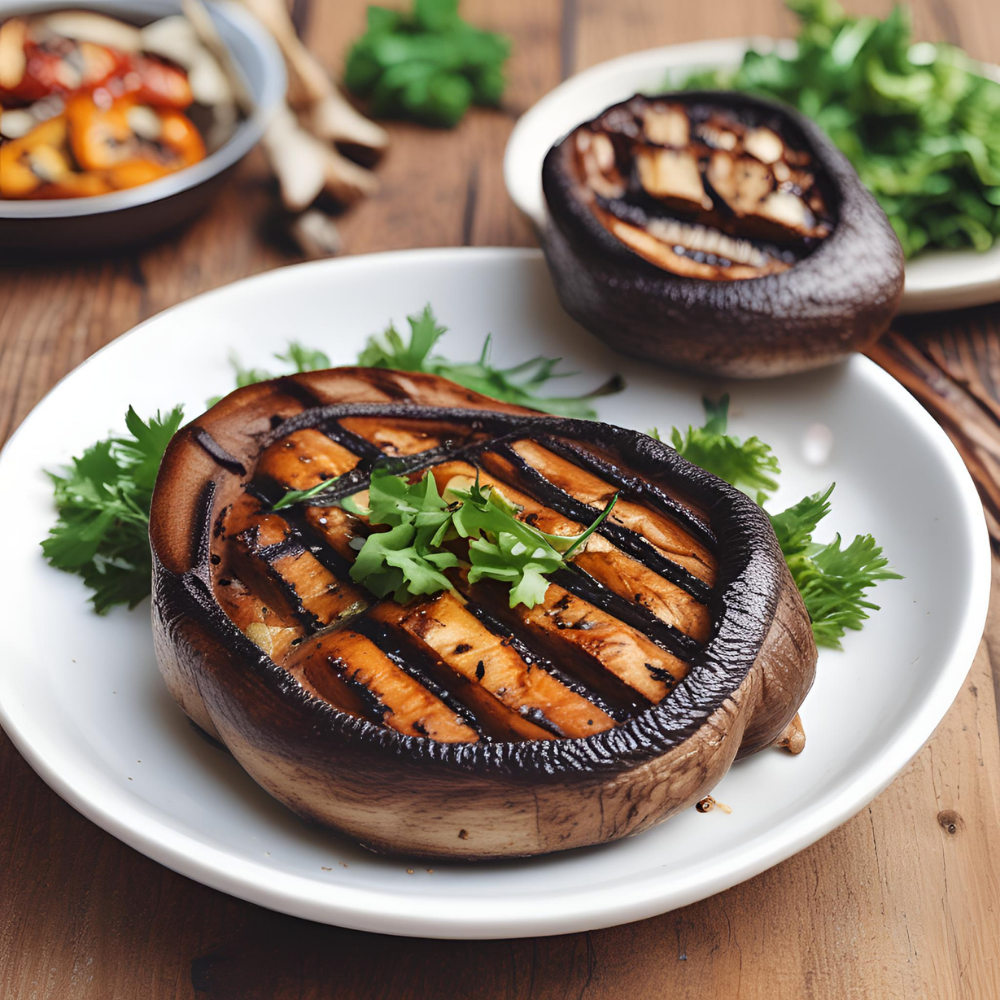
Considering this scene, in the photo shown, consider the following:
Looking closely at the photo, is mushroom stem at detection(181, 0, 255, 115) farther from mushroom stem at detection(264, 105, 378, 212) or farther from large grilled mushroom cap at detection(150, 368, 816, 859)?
large grilled mushroom cap at detection(150, 368, 816, 859)

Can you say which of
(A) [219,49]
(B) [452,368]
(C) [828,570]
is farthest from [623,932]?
(A) [219,49]

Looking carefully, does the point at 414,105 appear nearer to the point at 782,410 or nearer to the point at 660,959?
the point at 782,410

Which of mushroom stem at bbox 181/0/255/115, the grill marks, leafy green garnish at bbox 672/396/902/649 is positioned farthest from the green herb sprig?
mushroom stem at bbox 181/0/255/115

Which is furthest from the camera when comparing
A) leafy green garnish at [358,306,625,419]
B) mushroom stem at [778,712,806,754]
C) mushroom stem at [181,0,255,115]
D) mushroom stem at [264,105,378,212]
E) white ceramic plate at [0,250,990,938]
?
mushroom stem at [181,0,255,115]

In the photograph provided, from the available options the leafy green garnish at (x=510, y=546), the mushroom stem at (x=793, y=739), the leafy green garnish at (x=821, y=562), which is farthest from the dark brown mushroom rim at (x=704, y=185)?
the mushroom stem at (x=793, y=739)

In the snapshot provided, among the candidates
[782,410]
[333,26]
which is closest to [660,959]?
[782,410]

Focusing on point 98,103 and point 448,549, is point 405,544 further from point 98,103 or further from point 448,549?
point 98,103
